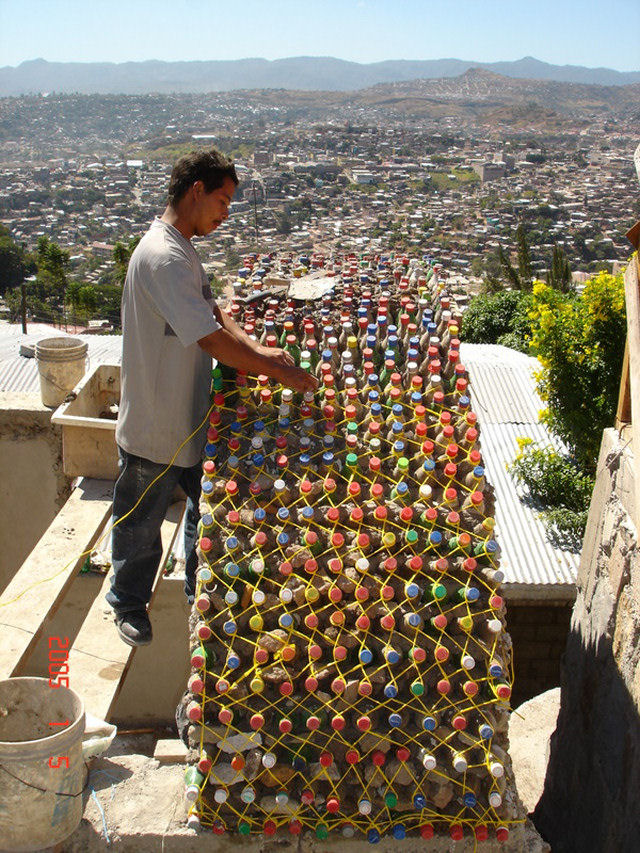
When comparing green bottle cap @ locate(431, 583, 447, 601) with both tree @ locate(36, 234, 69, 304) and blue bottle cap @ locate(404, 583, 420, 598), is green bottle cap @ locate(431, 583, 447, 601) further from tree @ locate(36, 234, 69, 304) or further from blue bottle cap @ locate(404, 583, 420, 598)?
tree @ locate(36, 234, 69, 304)

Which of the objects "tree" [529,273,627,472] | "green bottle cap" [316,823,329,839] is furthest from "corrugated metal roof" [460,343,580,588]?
"green bottle cap" [316,823,329,839]

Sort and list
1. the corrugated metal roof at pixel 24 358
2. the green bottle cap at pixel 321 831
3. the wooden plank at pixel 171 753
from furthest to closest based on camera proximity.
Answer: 1. the corrugated metal roof at pixel 24 358
2. the wooden plank at pixel 171 753
3. the green bottle cap at pixel 321 831

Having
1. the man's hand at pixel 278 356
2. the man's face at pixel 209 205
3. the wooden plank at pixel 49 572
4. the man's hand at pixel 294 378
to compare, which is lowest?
the wooden plank at pixel 49 572

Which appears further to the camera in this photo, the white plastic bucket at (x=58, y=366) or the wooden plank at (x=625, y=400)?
the white plastic bucket at (x=58, y=366)

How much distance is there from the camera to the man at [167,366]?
3.93 metres

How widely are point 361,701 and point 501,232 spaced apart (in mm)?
57312

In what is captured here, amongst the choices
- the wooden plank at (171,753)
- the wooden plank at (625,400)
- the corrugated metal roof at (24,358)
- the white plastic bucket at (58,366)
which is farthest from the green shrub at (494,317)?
the wooden plank at (171,753)

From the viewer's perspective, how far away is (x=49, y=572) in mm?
4945

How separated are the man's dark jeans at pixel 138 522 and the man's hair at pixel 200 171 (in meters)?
1.48

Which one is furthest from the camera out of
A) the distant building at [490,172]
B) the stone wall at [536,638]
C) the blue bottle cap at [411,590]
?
the distant building at [490,172]

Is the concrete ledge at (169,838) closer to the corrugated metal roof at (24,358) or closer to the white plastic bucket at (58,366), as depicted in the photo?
the white plastic bucket at (58,366)

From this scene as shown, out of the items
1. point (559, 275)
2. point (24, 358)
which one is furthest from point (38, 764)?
point (559, 275)

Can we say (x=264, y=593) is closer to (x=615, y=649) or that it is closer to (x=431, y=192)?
(x=615, y=649)

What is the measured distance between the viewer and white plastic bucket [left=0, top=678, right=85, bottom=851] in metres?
3.29
